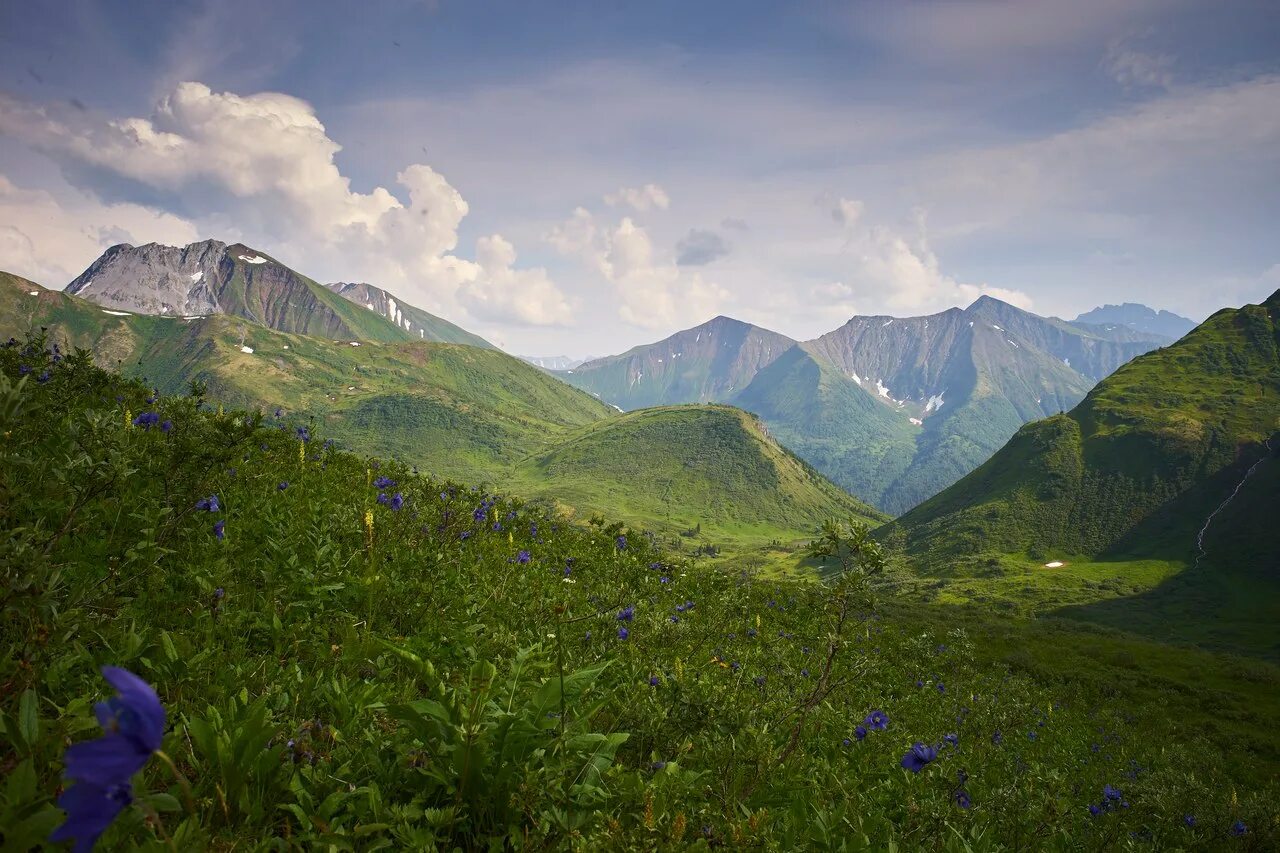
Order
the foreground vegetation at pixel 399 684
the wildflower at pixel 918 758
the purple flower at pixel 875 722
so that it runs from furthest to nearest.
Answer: the purple flower at pixel 875 722 < the wildflower at pixel 918 758 < the foreground vegetation at pixel 399 684

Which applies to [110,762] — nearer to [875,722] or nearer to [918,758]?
[918,758]

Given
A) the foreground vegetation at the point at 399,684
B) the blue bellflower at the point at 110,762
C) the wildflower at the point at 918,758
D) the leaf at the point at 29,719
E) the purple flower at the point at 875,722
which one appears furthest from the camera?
the purple flower at the point at 875,722

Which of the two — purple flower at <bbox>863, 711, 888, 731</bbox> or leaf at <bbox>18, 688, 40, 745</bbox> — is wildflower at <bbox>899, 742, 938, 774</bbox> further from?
leaf at <bbox>18, 688, 40, 745</bbox>

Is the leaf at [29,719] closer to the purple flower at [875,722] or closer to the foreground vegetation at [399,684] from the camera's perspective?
the foreground vegetation at [399,684]

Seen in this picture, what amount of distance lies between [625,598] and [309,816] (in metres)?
4.79

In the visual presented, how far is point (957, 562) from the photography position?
199m

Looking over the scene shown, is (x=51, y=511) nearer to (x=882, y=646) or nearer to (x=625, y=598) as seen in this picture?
(x=625, y=598)

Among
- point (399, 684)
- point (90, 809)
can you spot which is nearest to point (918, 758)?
point (399, 684)

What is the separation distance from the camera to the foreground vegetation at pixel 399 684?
9.39 ft

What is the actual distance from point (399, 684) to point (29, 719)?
2277 millimetres

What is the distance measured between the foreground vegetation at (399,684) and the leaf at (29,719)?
13 millimetres

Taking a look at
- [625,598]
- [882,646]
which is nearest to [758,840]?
[625,598]

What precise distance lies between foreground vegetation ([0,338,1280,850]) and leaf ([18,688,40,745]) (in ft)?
0.04

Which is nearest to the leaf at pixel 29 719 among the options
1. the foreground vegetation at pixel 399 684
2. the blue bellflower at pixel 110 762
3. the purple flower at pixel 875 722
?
the foreground vegetation at pixel 399 684
